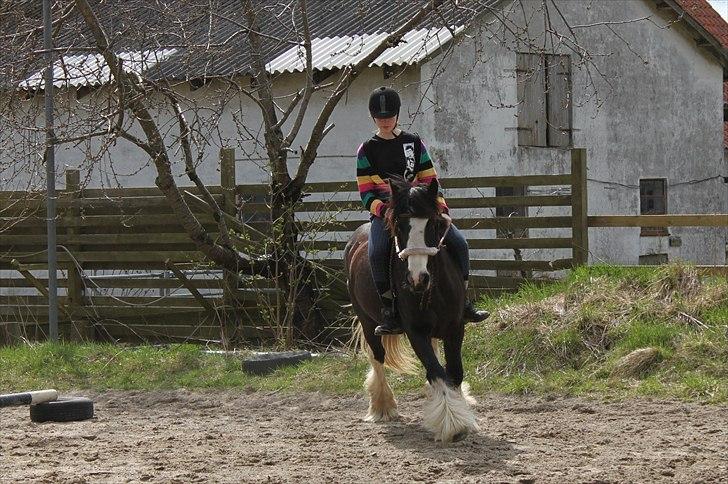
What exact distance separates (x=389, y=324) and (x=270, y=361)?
316 cm

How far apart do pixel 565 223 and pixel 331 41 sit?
27.8ft

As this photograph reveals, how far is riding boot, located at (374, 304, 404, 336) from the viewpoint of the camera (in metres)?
7.89

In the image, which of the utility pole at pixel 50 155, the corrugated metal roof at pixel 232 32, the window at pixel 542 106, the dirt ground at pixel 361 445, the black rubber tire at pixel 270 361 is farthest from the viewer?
the window at pixel 542 106

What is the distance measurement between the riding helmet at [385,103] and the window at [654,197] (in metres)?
16.3

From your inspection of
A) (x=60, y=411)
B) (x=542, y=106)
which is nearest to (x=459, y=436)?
(x=60, y=411)

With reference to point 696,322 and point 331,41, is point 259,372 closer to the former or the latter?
point 696,322

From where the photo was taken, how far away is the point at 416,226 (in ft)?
23.6

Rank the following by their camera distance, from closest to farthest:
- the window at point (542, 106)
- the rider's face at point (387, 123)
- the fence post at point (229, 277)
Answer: the rider's face at point (387, 123)
the fence post at point (229, 277)
the window at point (542, 106)

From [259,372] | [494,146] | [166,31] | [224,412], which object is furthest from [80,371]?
[494,146]


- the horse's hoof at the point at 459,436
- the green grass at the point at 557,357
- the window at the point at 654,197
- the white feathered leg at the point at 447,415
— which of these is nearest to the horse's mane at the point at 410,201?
the white feathered leg at the point at 447,415

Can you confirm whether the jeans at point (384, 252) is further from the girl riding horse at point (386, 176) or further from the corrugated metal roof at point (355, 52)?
the corrugated metal roof at point (355, 52)

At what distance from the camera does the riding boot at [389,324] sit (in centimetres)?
789

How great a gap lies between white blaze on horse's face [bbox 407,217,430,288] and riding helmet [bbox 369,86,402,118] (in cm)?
108

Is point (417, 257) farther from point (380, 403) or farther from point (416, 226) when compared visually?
point (380, 403)
